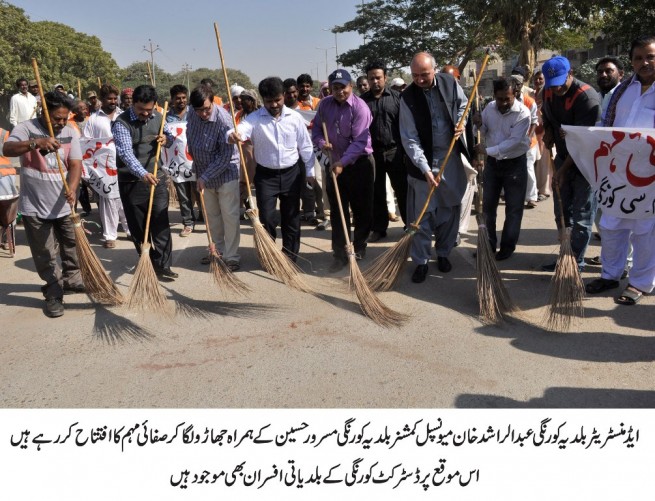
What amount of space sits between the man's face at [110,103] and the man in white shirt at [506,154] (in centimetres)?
468

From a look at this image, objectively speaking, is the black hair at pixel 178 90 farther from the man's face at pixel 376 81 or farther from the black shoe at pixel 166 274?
the black shoe at pixel 166 274

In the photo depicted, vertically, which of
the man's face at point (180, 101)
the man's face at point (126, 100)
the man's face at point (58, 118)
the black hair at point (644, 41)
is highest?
the man's face at point (126, 100)

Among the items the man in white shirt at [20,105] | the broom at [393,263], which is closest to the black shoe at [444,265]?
the broom at [393,263]

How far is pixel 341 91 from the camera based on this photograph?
512cm

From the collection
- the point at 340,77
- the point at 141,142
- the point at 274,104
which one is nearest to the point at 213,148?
the point at 141,142

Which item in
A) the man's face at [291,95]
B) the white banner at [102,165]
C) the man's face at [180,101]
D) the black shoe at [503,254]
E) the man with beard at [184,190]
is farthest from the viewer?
the man with beard at [184,190]

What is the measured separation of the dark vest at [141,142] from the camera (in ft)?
16.5

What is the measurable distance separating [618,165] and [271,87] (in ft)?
9.53

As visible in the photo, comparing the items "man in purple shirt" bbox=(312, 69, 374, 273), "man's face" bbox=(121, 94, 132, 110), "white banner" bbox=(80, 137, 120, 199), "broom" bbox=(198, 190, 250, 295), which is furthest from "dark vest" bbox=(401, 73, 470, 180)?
"man's face" bbox=(121, 94, 132, 110)

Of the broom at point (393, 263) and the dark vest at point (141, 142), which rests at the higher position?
the dark vest at point (141, 142)

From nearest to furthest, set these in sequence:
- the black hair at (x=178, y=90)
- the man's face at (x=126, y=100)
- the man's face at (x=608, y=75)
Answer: the man's face at (x=608, y=75), the black hair at (x=178, y=90), the man's face at (x=126, y=100)

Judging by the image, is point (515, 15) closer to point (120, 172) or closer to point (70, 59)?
point (120, 172)

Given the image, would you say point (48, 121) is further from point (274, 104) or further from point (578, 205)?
point (578, 205)

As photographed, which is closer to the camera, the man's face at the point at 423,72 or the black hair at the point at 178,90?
the man's face at the point at 423,72
